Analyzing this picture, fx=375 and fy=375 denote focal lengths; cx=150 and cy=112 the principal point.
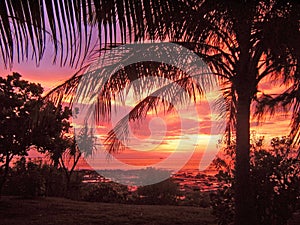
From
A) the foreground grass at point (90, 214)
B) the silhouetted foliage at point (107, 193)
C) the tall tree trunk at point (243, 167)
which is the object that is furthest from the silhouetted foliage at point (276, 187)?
the silhouetted foliage at point (107, 193)

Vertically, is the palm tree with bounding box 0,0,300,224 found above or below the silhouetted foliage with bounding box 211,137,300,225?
above

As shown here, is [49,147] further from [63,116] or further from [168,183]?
[168,183]

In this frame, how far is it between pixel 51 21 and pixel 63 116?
38.5 feet

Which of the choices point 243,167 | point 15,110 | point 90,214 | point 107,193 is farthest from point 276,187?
point 107,193

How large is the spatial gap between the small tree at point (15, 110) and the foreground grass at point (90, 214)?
6.70 feet

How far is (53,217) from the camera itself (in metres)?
11.3

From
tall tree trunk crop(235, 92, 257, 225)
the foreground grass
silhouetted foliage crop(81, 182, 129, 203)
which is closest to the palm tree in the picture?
tall tree trunk crop(235, 92, 257, 225)

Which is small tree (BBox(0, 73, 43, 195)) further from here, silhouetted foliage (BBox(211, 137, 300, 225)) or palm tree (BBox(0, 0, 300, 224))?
silhouetted foliage (BBox(211, 137, 300, 225))

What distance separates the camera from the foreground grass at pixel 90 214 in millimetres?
10633

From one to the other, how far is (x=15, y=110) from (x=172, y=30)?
1032 cm

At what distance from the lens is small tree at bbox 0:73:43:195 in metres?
12.4

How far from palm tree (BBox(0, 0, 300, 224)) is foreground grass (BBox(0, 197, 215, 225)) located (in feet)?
14.0

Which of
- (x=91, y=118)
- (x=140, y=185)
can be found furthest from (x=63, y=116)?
(x=91, y=118)

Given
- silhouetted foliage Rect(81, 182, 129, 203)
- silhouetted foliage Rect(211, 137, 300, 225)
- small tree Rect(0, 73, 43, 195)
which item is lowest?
silhouetted foliage Rect(81, 182, 129, 203)
